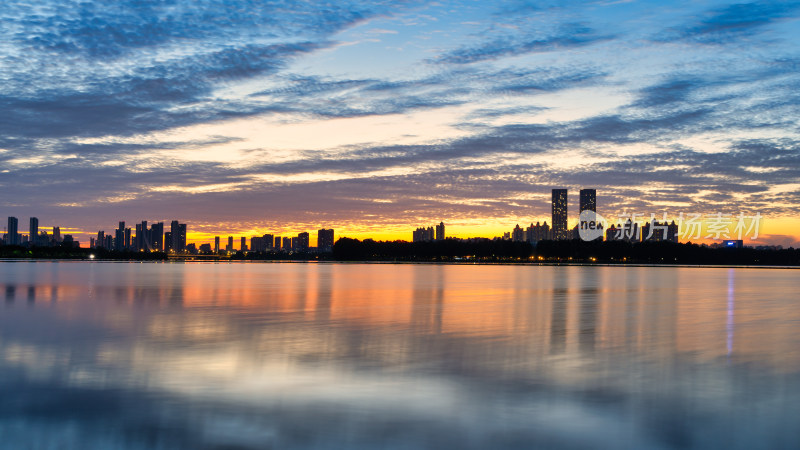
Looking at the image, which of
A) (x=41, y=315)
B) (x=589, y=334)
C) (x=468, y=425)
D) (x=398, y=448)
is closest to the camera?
(x=398, y=448)

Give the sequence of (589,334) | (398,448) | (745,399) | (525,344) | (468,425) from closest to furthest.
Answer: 1. (398,448)
2. (468,425)
3. (745,399)
4. (525,344)
5. (589,334)

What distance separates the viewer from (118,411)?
11469 mm

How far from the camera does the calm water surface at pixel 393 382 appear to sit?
1022 cm

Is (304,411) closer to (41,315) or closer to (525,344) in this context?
(525,344)

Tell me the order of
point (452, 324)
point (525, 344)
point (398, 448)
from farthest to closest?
point (452, 324), point (525, 344), point (398, 448)

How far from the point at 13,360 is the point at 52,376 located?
9.77 feet

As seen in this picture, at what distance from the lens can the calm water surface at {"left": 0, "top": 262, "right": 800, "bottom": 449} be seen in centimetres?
1022

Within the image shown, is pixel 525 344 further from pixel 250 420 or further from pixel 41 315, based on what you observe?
pixel 41 315

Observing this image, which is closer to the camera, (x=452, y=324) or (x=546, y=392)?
(x=546, y=392)

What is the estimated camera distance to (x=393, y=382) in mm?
14484

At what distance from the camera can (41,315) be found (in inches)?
1168

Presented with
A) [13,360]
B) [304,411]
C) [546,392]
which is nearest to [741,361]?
[546,392]

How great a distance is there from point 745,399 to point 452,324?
1447 centimetres

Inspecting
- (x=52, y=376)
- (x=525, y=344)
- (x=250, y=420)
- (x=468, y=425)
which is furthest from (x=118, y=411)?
(x=525, y=344)
